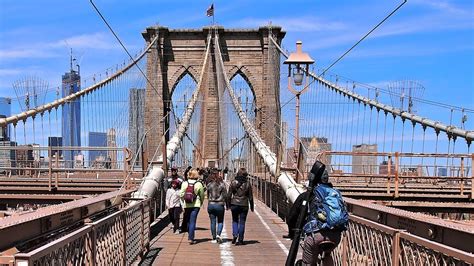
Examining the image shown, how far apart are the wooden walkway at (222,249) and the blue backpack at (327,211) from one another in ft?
11.0

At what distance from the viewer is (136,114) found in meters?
34.3

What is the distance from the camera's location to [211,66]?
51.4 metres

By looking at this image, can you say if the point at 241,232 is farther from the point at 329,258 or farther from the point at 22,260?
the point at 22,260

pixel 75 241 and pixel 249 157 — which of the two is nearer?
pixel 75 241

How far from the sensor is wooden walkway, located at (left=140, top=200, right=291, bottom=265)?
28.2 feet

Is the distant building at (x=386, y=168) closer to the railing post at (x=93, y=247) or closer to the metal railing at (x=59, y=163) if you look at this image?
the metal railing at (x=59, y=163)

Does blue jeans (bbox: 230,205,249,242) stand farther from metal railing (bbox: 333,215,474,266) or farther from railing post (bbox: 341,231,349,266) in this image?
railing post (bbox: 341,231,349,266)

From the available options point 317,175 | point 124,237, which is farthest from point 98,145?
point 317,175

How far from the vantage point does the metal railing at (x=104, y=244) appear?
372 cm

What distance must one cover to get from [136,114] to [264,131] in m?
14.1

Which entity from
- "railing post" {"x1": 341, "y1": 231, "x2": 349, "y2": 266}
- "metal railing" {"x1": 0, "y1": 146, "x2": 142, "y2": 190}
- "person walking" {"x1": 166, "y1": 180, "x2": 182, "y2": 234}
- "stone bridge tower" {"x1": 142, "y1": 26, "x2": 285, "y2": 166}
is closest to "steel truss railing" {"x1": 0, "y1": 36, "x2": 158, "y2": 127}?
"metal railing" {"x1": 0, "y1": 146, "x2": 142, "y2": 190}

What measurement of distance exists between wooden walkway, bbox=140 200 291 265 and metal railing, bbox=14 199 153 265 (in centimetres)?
45

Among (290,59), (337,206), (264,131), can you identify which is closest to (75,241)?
(337,206)

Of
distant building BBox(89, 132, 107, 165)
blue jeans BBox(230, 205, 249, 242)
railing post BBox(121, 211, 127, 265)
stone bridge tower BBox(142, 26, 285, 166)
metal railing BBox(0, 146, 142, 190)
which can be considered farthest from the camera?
stone bridge tower BBox(142, 26, 285, 166)
